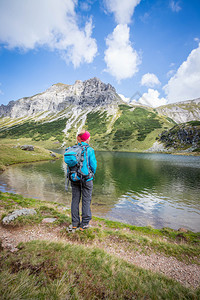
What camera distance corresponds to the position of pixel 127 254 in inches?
245

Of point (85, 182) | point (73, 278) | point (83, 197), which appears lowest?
point (73, 278)

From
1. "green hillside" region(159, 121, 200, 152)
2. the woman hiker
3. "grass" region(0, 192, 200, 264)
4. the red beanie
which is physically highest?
"green hillside" region(159, 121, 200, 152)

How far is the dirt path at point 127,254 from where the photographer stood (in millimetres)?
5155

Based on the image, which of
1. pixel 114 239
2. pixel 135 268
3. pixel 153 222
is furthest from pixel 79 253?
pixel 153 222

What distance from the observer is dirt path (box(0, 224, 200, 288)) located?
5155 mm

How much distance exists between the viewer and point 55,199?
1750 cm

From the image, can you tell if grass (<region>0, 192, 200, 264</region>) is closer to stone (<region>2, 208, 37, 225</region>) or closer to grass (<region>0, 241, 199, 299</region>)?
stone (<region>2, 208, 37, 225</region>)

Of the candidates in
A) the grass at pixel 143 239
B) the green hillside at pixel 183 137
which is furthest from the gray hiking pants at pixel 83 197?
the green hillside at pixel 183 137

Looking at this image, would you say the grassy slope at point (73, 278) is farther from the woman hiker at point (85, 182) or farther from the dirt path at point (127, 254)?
the woman hiker at point (85, 182)

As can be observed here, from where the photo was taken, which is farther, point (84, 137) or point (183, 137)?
point (183, 137)

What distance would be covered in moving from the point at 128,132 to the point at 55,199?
588ft

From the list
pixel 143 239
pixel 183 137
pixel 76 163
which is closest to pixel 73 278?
pixel 76 163

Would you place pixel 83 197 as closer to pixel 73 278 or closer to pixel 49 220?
pixel 73 278

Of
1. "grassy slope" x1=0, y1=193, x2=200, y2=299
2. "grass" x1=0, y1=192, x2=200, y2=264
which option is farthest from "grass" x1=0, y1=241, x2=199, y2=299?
"grass" x1=0, y1=192, x2=200, y2=264
